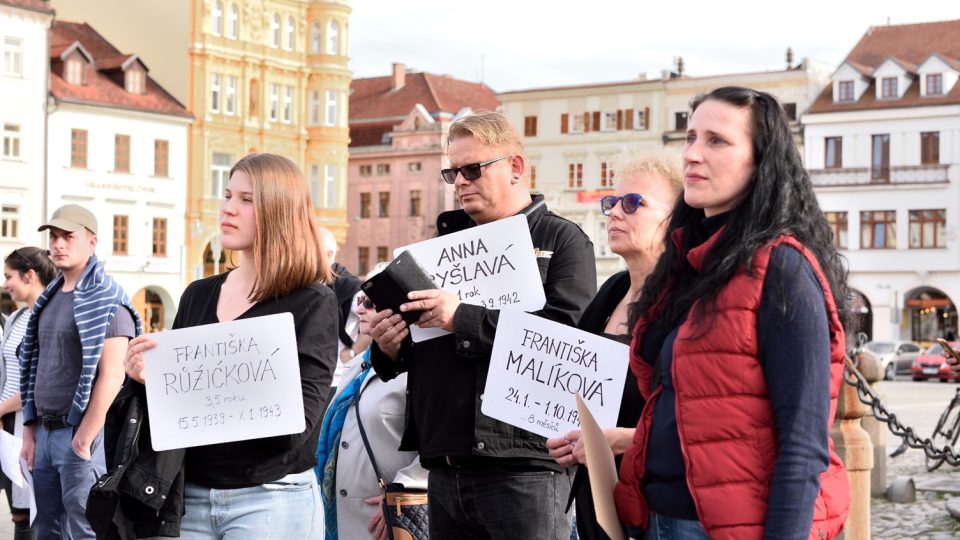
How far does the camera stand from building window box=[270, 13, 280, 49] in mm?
61781

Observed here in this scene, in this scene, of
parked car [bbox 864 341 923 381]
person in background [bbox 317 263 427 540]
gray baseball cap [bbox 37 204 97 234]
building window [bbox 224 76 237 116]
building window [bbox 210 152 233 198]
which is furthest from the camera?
building window [bbox 224 76 237 116]

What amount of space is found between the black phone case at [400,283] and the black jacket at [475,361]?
15cm

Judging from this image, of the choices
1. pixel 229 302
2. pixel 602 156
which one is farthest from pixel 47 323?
pixel 602 156

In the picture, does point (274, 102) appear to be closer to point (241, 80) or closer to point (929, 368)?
point (241, 80)

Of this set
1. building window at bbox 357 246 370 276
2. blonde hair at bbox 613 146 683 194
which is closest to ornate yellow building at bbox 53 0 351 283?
building window at bbox 357 246 370 276

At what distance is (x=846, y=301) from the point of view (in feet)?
11.5

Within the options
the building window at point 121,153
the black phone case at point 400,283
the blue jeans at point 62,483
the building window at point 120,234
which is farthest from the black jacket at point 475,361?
the building window at point 121,153

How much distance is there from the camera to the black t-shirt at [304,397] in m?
4.64

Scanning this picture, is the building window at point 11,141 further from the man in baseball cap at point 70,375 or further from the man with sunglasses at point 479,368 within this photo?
the man with sunglasses at point 479,368

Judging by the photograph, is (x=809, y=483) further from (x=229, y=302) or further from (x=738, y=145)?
(x=229, y=302)

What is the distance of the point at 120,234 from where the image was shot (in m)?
55.9

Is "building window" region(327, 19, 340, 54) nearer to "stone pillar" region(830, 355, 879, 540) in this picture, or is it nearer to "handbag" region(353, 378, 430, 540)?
"stone pillar" region(830, 355, 879, 540)

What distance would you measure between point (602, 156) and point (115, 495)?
66893mm

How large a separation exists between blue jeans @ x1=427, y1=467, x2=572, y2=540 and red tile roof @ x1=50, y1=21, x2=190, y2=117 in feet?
167
